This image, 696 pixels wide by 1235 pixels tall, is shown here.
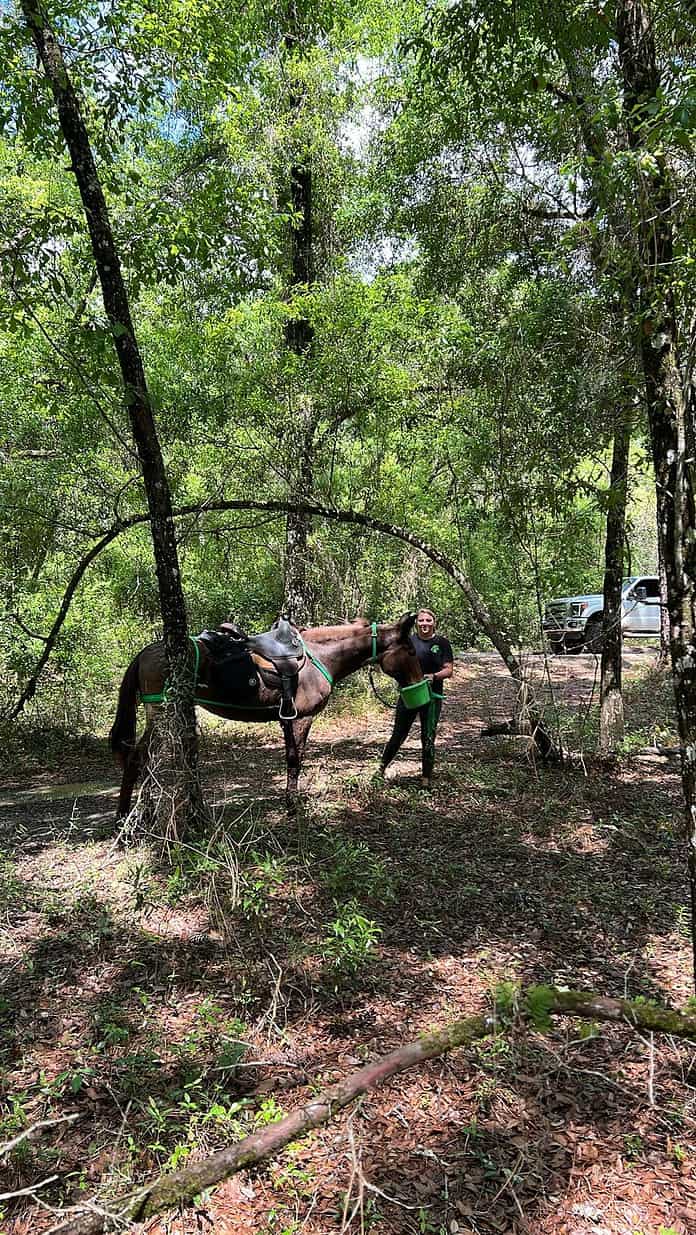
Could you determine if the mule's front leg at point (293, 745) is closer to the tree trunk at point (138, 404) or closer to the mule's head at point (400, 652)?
the mule's head at point (400, 652)

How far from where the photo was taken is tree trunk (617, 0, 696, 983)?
2891 mm

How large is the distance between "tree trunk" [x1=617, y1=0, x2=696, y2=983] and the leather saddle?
3795 mm

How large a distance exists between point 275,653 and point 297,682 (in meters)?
0.33

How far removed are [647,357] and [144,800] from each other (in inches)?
166

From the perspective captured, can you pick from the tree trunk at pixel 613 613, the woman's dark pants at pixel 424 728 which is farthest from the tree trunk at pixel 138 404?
the tree trunk at pixel 613 613

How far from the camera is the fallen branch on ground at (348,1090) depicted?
6.45 feet

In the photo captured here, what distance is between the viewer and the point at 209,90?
7.10m

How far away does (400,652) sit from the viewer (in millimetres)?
6809

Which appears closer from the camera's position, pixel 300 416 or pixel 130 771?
pixel 130 771

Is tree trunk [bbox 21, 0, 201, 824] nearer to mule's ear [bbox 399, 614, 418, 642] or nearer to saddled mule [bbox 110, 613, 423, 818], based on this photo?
saddled mule [bbox 110, 613, 423, 818]

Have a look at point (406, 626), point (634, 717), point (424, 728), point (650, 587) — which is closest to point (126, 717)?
point (406, 626)

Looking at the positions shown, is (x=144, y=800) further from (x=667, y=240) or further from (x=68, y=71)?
(x=68, y=71)

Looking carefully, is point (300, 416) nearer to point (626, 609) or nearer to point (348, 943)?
point (348, 943)

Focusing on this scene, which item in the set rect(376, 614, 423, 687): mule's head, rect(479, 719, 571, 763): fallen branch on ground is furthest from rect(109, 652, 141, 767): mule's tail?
rect(479, 719, 571, 763): fallen branch on ground
